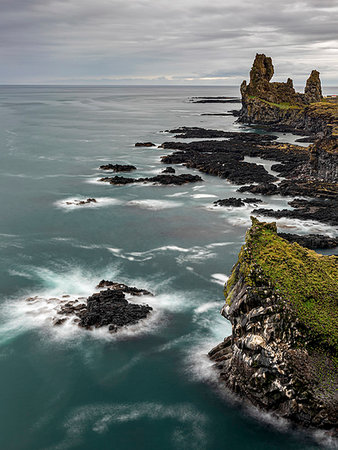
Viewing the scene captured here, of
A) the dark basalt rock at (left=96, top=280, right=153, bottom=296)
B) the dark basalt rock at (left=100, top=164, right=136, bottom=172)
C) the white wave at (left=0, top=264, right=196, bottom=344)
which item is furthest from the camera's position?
the dark basalt rock at (left=100, top=164, right=136, bottom=172)

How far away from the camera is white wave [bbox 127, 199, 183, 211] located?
153 feet

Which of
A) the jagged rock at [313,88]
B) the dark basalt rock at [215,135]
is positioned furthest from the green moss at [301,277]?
the jagged rock at [313,88]

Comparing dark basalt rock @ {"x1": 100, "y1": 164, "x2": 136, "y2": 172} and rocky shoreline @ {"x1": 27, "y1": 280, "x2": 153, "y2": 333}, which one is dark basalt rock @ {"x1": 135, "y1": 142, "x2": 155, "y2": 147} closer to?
dark basalt rock @ {"x1": 100, "y1": 164, "x2": 136, "y2": 172}

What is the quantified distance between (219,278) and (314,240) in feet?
31.9

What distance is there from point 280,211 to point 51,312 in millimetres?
26792

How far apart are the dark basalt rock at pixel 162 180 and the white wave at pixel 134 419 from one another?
1597 inches

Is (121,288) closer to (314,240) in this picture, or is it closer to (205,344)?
(205,344)

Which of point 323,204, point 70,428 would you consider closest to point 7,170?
point 323,204

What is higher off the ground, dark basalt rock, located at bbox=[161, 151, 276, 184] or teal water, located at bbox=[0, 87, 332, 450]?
dark basalt rock, located at bbox=[161, 151, 276, 184]

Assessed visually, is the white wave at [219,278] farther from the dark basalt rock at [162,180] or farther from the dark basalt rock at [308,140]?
the dark basalt rock at [308,140]

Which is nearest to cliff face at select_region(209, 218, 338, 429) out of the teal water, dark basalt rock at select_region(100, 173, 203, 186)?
the teal water

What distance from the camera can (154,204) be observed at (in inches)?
1885

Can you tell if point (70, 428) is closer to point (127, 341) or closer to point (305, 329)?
point (127, 341)

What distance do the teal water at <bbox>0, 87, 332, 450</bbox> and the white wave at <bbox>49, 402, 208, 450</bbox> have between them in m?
0.05
